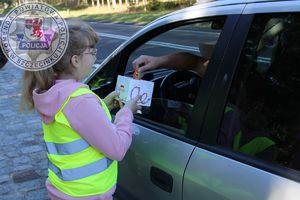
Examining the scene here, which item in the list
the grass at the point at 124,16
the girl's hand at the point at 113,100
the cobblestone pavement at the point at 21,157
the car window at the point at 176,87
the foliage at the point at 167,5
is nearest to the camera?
the car window at the point at 176,87

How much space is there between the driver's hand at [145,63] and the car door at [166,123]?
0.33ft

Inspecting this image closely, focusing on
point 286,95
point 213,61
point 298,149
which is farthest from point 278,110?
point 213,61

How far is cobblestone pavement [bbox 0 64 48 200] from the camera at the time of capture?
4.28 metres

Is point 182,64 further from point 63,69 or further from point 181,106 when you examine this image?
point 63,69

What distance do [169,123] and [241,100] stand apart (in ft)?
1.86

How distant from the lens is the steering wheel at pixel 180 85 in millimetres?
2807

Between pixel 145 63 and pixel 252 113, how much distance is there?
3.17 feet

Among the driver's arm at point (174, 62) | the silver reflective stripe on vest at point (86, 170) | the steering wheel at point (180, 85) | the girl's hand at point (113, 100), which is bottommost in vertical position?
the silver reflective stripe on vest at point (86, 170)

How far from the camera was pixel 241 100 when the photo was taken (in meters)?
2.02

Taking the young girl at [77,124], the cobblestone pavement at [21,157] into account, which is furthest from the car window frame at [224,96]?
the cobblestone pavement at [21,157]

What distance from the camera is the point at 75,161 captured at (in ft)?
6.86

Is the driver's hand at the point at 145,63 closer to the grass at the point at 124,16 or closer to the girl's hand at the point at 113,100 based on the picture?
the girl's hand at the point at 113,100

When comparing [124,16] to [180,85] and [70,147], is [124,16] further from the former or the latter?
[70,147]

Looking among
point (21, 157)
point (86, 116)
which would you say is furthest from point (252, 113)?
point (21, 157)
